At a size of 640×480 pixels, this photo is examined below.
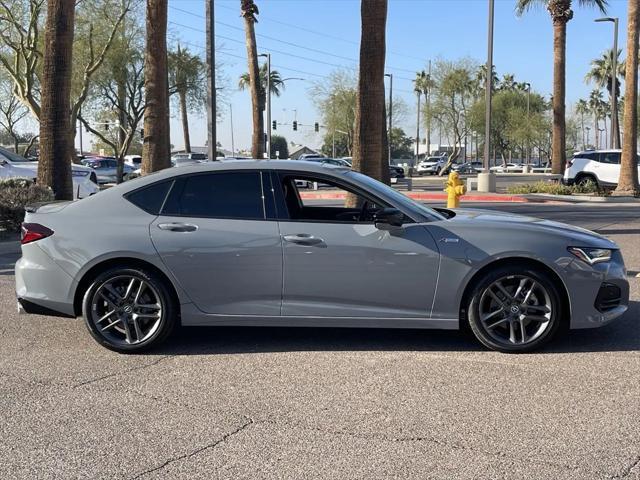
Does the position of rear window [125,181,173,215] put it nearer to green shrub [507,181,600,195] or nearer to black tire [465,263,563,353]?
black tire [465,263,563,353]

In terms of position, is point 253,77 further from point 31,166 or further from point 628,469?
point 628,469

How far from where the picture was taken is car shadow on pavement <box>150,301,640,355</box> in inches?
220

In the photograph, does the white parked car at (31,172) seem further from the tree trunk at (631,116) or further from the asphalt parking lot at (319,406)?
the tree trunk at (631,116)

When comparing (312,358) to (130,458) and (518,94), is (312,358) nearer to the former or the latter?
(130,458)

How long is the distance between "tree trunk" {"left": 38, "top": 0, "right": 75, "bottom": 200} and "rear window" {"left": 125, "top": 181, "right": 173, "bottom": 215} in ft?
30.7

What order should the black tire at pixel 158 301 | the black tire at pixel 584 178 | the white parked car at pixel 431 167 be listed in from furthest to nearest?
the white parked car at pixel 431 167 < the black tire at pixel 584 178 < the black tire at pixel 158 301

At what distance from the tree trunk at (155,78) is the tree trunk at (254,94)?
57.7ft

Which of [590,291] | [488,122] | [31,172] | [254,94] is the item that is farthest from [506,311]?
[254,94]

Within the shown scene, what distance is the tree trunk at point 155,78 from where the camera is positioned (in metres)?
16.3

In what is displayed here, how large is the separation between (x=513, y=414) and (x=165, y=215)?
10.2 ft

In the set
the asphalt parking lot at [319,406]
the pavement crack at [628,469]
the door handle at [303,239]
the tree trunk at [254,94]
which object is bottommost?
the pavement crack at [628,469]

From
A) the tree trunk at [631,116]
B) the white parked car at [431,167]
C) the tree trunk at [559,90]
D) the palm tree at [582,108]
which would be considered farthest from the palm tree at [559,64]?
the palm tree at [582,108]

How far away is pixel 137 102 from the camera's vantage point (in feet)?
115

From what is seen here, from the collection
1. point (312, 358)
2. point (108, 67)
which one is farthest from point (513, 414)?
point (108, 67)
